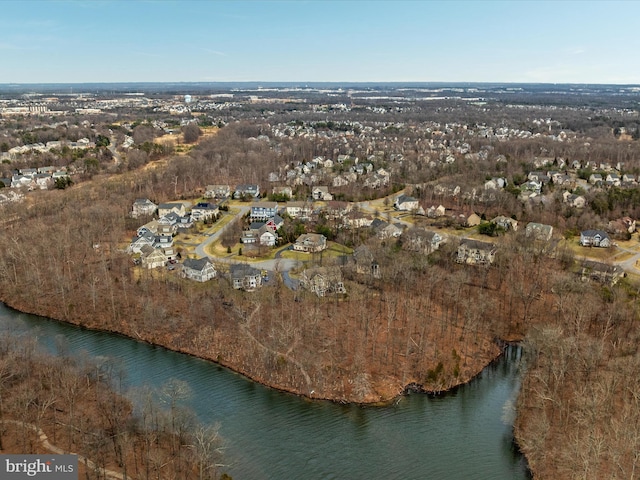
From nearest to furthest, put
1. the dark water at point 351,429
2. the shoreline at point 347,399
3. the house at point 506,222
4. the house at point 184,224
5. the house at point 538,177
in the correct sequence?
the dark water at point 351,429 → the shoreline at point 347,399 → the house at point 184,224 → the house at point 506,222 → the house at point 538,177

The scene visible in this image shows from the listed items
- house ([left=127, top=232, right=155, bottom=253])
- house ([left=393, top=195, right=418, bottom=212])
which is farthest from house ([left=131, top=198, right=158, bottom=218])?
house ([left=393, top=195, right=418, bottom=212])

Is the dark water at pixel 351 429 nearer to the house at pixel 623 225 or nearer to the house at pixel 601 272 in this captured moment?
the house at pixel 601 272

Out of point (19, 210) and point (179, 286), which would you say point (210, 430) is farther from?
point (19, 210)

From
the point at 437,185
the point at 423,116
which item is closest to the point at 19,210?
the point at 437,185

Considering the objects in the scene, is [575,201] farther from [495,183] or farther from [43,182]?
[43,182]

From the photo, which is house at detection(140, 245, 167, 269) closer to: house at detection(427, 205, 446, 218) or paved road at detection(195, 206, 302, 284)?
paved road at detection(195, 206, 302, 284)

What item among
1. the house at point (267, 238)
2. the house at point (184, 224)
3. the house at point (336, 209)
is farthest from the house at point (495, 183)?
the house at point (184, 224)
